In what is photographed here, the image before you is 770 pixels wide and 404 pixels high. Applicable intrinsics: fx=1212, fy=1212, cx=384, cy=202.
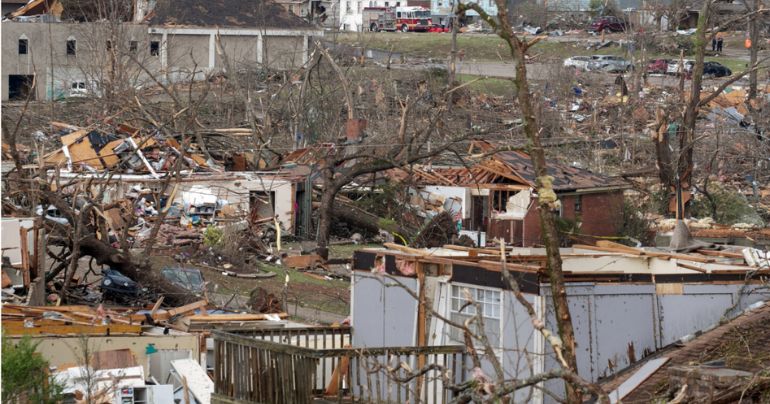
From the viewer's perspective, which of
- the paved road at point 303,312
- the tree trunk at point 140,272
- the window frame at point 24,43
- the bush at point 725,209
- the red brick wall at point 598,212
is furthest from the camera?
the window frame at point 24,43

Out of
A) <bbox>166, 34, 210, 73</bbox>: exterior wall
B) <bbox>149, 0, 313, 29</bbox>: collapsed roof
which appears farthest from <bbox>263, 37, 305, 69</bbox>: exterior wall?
<bbox>166, 34, 210, 73</bbox>: exterior wall

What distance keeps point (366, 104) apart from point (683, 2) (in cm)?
2534

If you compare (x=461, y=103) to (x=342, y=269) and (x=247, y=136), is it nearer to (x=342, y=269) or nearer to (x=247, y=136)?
(x=247, y=136)

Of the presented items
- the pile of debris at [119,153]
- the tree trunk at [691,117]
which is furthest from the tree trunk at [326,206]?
the tree trunk at [691,117]

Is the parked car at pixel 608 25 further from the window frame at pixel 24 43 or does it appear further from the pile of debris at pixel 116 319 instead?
the pile of debris at pixel 116 319

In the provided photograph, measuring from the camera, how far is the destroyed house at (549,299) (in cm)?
1023

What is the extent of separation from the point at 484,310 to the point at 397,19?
64927 millimetres

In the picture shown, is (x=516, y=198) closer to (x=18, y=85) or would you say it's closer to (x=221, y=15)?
(x=18, y=85)

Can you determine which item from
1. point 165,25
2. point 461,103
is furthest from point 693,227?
point 165,25

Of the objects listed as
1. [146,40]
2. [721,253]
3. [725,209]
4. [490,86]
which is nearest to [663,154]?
[725,209]

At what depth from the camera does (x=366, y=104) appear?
130 feet

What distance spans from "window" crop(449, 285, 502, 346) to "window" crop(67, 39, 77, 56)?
3930 centimetres

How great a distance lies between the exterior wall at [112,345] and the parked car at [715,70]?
38892 mm

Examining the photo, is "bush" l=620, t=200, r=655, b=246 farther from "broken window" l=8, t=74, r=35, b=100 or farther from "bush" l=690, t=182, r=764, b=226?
"broken window" l=8, t=74, r=35, b=100
